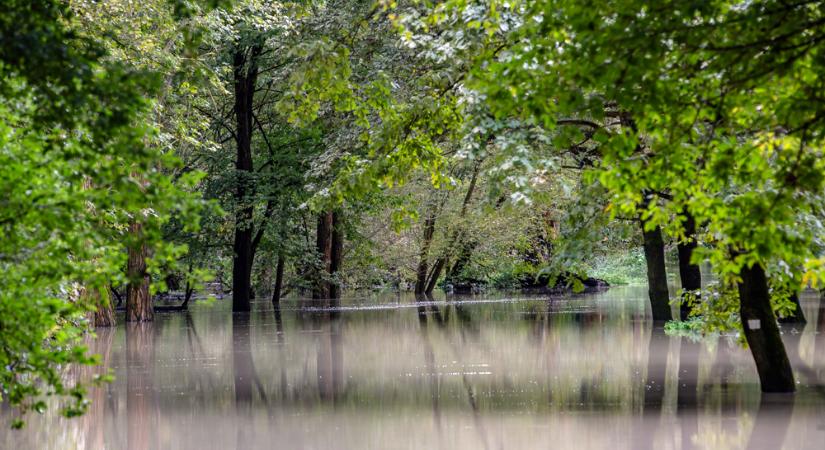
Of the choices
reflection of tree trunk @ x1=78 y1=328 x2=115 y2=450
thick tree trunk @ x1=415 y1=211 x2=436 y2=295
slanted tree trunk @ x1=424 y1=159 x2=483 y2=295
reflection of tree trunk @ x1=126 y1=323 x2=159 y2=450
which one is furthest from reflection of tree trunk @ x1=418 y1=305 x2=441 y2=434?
thick tree trunk @ x1=415 y1=211 x2=436 y2=295

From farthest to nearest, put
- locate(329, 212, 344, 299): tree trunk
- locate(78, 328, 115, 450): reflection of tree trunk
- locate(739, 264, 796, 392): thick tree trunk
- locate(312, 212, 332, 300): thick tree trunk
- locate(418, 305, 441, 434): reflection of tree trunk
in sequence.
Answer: locate(329, 212, 344, 299): tree trunk < locate(312, 212, 332, 300): thick tree trunk < locate(739, 264, 796, 392): thick tree trunk < locate(418, 305, 441, 434): reflection of tree trunk < locate(78, 328, 115, 450): reflection of tree trunk

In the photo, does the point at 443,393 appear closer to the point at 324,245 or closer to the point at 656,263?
the point at 656,263

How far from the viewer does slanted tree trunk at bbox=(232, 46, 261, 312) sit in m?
31.0

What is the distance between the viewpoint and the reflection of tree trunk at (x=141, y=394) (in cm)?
1090

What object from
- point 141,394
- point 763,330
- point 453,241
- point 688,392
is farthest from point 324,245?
point 763,330

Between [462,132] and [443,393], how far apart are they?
132 inches

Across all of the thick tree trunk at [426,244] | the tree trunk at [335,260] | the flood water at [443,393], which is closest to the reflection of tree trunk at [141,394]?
the flood water at [443,393]

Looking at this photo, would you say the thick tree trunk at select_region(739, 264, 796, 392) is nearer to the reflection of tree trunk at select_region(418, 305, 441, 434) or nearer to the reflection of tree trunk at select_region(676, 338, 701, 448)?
the reflection of tree trunk at select_region(676, 338, 701, 448)

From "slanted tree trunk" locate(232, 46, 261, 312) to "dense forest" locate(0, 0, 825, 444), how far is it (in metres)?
3.72

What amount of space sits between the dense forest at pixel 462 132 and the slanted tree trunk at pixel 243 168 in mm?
3724

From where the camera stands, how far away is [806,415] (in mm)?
10906

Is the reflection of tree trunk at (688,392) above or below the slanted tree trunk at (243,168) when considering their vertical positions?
below

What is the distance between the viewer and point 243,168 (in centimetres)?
3253

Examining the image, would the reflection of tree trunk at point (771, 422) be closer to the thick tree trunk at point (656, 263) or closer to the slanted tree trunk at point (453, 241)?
the thick tree trunk at point (656, 263)
